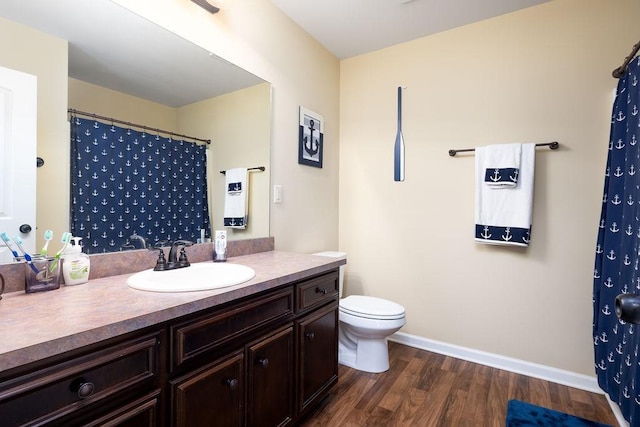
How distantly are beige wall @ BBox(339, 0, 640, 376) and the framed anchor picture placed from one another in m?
0.38

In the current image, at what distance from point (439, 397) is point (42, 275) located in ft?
6.58

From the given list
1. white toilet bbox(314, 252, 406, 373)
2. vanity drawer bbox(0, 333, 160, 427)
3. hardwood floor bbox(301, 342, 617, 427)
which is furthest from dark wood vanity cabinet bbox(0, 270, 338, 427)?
white toilet bbox(314, 252, 406, 373)

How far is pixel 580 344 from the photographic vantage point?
193 cm

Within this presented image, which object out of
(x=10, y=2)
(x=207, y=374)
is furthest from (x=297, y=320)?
(x=10, y=2)

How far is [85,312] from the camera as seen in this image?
0.83 metres

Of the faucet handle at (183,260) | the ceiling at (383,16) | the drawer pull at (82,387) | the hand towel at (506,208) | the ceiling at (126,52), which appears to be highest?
the ceiling at (383,16)

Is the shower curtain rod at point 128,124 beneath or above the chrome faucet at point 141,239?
above

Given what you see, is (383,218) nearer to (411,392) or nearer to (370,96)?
(370,96)

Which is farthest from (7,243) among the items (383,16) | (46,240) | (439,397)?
(383,16)

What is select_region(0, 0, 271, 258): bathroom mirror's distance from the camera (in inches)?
46.0

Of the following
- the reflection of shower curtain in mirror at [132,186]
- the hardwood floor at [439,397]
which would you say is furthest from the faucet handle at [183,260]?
the hardwood floor at [439,397]

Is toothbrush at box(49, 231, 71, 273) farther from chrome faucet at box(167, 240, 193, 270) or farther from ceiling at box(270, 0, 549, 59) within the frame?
ceiling at box(270, 0, 549, 59)

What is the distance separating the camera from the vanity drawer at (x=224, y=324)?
0.94 m

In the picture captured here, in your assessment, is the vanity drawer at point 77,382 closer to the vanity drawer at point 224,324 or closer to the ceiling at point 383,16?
the vanity drawer at point 224,324
